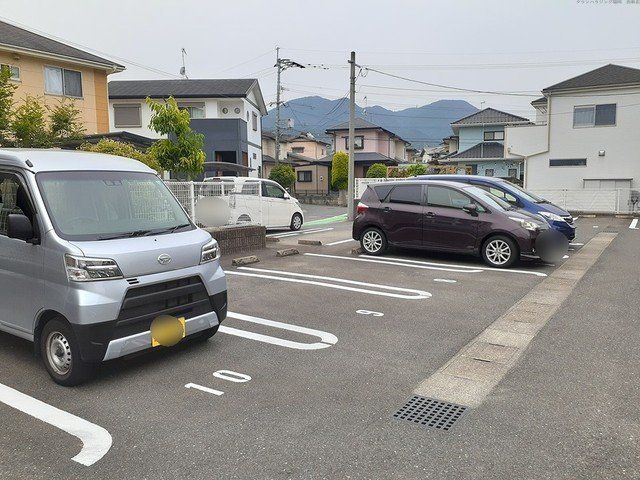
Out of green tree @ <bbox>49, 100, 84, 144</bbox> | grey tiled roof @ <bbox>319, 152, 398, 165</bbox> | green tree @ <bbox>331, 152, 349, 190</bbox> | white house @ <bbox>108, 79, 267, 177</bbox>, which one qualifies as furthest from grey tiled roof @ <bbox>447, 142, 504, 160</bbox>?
green tree @ <bbox>49, 100, 84, 144</bbox>

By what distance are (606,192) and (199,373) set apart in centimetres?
2411

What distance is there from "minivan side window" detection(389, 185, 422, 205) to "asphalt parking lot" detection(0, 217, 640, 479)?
342 centimetres

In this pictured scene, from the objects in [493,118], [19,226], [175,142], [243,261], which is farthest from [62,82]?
[493,118]

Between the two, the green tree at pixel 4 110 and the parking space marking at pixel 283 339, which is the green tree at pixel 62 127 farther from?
the parking space marking at pixel 283 339

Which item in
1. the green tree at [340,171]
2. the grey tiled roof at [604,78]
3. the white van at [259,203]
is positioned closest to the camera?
the white van at [259,203]

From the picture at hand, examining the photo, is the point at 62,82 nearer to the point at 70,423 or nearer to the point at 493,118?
the point at 70,423

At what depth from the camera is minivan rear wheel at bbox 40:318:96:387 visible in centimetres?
383

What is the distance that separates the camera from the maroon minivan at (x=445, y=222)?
878 centimetres

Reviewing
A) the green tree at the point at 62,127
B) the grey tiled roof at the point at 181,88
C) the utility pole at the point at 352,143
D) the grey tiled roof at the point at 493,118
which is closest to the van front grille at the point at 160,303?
the green tree at the point at 62,127

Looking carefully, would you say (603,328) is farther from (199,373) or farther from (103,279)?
(103,279)

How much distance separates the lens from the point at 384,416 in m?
3.41

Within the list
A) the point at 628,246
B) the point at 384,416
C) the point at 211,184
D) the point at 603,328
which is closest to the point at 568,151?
the point at 628,246

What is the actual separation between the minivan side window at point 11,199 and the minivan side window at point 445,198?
7.09 meters

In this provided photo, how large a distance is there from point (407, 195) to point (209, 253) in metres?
6.06
